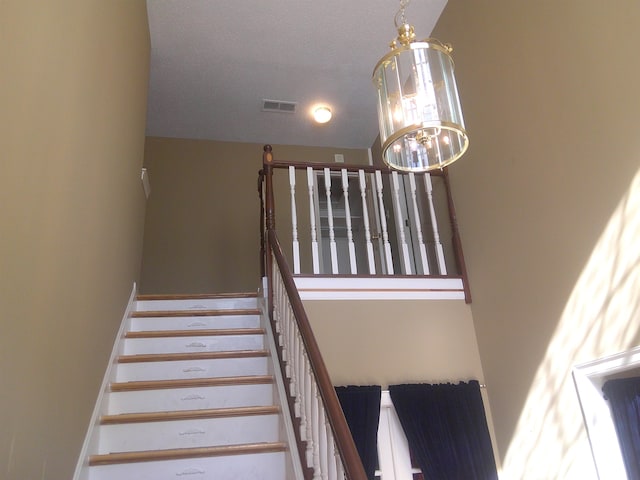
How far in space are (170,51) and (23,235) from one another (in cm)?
376

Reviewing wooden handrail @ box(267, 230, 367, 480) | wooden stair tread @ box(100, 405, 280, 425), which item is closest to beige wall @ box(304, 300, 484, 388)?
wooden stair tread @ box(100, 405, 280, 425)

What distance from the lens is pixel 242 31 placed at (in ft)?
15.4

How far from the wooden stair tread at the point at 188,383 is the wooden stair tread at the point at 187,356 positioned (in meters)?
0.20

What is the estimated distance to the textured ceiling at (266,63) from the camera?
4520 millimetres

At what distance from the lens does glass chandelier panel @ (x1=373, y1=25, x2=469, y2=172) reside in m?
2.05

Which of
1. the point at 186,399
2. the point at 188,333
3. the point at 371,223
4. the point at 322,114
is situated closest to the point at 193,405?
the point at 186,399

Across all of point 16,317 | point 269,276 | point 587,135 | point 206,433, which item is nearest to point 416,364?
point 269,276

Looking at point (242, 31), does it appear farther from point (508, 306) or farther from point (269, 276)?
point (508, 306)

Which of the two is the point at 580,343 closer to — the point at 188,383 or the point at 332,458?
the point at 332,458

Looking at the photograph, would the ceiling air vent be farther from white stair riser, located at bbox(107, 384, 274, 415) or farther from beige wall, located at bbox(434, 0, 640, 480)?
white stair riser, located at bbox(107, 384, 274, 415)

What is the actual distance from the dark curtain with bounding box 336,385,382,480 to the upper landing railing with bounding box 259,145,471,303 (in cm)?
84

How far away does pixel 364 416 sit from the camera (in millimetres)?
3441

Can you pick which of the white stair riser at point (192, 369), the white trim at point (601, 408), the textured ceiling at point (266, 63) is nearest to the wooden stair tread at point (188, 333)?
the white stair riser at point (192, 369)

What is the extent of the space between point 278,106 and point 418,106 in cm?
399
